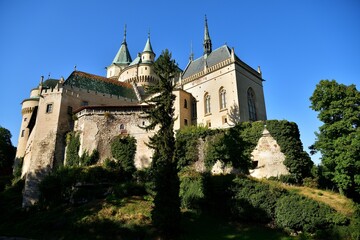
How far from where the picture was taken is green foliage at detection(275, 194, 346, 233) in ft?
67.7

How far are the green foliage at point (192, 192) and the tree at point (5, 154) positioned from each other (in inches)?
1660

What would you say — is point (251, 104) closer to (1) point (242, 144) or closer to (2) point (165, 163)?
(1) point (242, 144)

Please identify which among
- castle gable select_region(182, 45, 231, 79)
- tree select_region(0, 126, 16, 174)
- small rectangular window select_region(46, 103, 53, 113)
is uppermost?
castle gable select_region(182, 45, 231, 79)

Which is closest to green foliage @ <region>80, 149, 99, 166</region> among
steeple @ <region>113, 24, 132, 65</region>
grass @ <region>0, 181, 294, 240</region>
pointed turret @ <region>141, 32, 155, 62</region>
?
grass @ <region>0, 181, 294, 240</region>

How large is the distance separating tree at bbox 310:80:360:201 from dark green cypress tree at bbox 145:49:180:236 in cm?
1500

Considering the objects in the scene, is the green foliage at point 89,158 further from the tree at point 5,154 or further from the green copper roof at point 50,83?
the tree at point 5,154

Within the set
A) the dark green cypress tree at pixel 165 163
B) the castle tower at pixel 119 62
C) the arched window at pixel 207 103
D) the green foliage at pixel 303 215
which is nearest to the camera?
the dark green cypress tree at pixel 165 163

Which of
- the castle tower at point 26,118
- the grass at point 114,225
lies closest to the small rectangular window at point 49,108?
the castle tower at point 26,118

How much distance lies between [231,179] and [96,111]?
21.9m

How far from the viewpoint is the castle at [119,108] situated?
124 ft

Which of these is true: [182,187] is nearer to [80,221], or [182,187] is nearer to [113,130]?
[80,221]

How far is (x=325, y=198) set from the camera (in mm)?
24469

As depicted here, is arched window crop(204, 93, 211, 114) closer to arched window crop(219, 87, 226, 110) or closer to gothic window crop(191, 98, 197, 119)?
gothic window crop(191, 98, 197, 119)

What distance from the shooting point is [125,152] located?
121 feet
